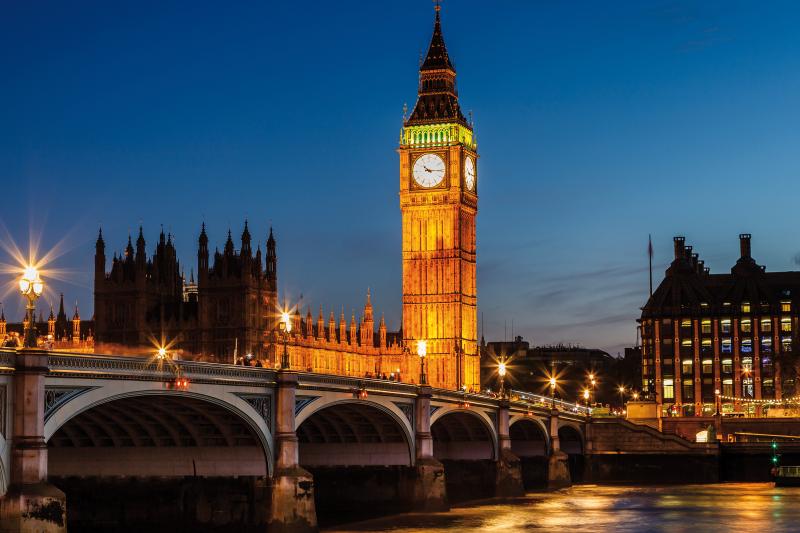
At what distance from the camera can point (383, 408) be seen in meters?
61.6

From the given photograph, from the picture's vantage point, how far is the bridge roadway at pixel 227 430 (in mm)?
37062

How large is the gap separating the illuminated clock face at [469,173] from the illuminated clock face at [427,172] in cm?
251

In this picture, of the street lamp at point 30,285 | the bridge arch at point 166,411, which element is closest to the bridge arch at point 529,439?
the bridge arch at point 166,411

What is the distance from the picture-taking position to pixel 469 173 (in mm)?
140000

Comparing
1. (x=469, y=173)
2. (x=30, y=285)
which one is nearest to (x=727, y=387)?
(x=469, y=173)

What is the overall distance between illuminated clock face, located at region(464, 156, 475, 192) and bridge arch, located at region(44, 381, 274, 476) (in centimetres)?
8844

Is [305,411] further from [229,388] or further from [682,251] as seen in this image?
[682,251]

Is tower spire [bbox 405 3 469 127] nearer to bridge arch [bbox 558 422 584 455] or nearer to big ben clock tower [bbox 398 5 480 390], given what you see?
big ben clock tower [bbox 398 5 480 390]

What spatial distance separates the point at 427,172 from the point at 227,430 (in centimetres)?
8815

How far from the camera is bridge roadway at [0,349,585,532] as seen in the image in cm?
3706

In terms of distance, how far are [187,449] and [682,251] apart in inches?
4530

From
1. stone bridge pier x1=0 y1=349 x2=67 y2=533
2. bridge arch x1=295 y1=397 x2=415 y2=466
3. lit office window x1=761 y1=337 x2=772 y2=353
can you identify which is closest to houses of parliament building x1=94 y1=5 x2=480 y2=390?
lit office window x1=761 y1=337 x2=772 y2=353

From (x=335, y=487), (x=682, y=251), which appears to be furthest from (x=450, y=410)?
(x=682, y=251)

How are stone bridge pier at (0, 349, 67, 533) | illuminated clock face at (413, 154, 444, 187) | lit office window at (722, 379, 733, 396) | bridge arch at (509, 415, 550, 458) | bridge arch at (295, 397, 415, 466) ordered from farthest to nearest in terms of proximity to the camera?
1. lit office window at (722, 379, 733, 396)
2. illuminated clock face at (413, 154, 444, 187)
3. bridge arch at (509, 415, 550, 458)
4. bridge arch at (295, 397, 415, 466)
5. stone bridge pier at (0, 349, 67, 533)
